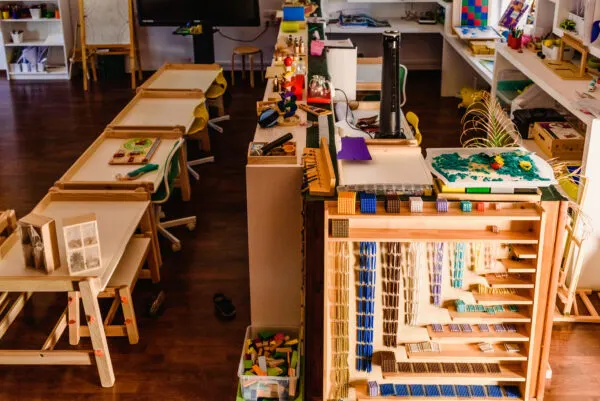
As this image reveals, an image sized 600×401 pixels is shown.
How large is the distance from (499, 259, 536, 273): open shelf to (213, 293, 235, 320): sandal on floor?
6.01 ft

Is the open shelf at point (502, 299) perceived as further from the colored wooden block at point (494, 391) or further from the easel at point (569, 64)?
the easel at point (569, 64)

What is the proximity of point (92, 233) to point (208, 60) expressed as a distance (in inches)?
225

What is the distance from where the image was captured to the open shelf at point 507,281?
3.43 m

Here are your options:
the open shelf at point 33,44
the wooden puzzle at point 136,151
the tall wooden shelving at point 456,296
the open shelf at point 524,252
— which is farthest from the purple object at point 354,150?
the open shelf at point 33,44

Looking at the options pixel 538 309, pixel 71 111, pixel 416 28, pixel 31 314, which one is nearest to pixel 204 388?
pixel 31 314

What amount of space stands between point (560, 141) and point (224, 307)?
2.50 metres

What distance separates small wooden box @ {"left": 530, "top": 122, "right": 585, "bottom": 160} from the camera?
515 centimetres

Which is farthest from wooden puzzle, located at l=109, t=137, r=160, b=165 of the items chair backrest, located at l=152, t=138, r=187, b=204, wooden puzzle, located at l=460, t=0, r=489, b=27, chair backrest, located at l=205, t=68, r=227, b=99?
wooden puzzle, located at l=460, t=0, r=489, b=27

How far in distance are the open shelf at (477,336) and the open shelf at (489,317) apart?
2.4 inches

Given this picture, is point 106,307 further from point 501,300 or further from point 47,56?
point 47,56

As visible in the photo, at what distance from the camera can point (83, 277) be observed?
3811mm

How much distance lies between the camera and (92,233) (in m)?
3.84

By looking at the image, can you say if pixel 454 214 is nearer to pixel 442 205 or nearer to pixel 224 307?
pixel 442 205

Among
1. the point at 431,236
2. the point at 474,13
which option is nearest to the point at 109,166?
the point at 431,236
